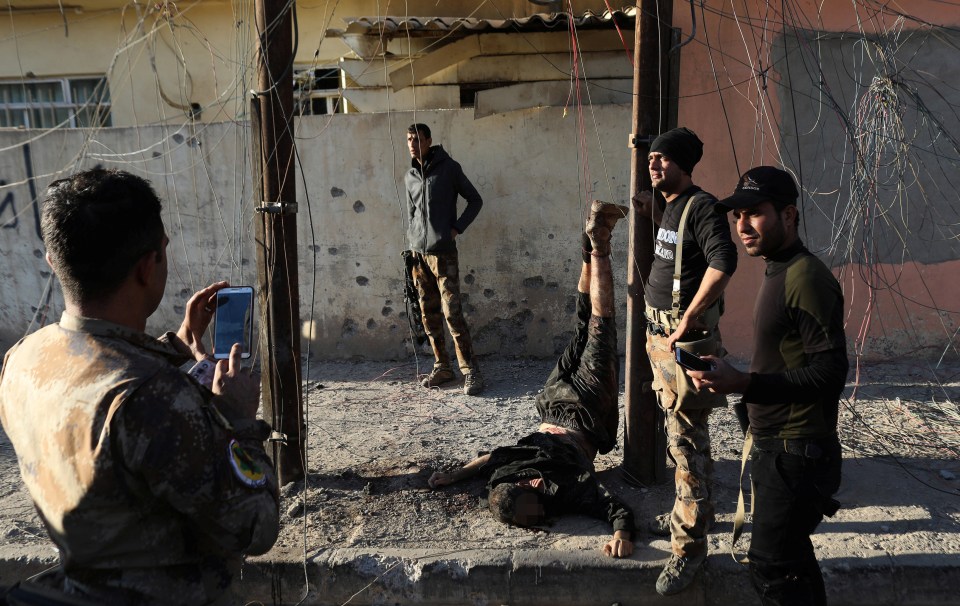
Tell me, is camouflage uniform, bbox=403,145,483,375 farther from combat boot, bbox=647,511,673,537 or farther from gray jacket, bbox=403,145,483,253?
combat boot, bbox=647,511,673,537

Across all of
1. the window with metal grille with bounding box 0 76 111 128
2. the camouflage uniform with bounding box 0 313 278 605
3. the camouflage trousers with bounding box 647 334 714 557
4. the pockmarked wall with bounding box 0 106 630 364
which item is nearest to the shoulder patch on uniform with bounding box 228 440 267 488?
the camouflage uniform with bounding box 0 313 278 605

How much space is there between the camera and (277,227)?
381cm

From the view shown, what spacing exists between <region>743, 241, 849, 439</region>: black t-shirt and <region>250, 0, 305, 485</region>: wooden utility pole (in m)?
2.39

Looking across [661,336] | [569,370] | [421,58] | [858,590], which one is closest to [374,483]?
[569,370]

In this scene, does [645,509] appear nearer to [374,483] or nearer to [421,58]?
[374,483]

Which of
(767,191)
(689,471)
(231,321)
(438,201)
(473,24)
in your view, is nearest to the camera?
(231,321)

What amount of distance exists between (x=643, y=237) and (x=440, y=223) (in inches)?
88.8

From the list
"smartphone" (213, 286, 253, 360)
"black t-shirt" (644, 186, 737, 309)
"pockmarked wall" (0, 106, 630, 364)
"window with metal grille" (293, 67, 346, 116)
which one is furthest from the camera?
"window with metal grille" (293, 67, 346, 116)

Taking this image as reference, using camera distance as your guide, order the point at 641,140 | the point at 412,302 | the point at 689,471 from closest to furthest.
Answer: the point at 689,471 < the point at 641,140 < the point at 412,302

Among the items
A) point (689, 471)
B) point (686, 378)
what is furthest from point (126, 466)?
point (689, 471)

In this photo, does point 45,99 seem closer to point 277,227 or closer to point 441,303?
point 441,303

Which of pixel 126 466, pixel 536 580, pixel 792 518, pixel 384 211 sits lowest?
pixel 536 580

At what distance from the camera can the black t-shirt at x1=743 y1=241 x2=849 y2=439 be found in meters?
2.28

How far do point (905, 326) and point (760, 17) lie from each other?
9.16 ft
